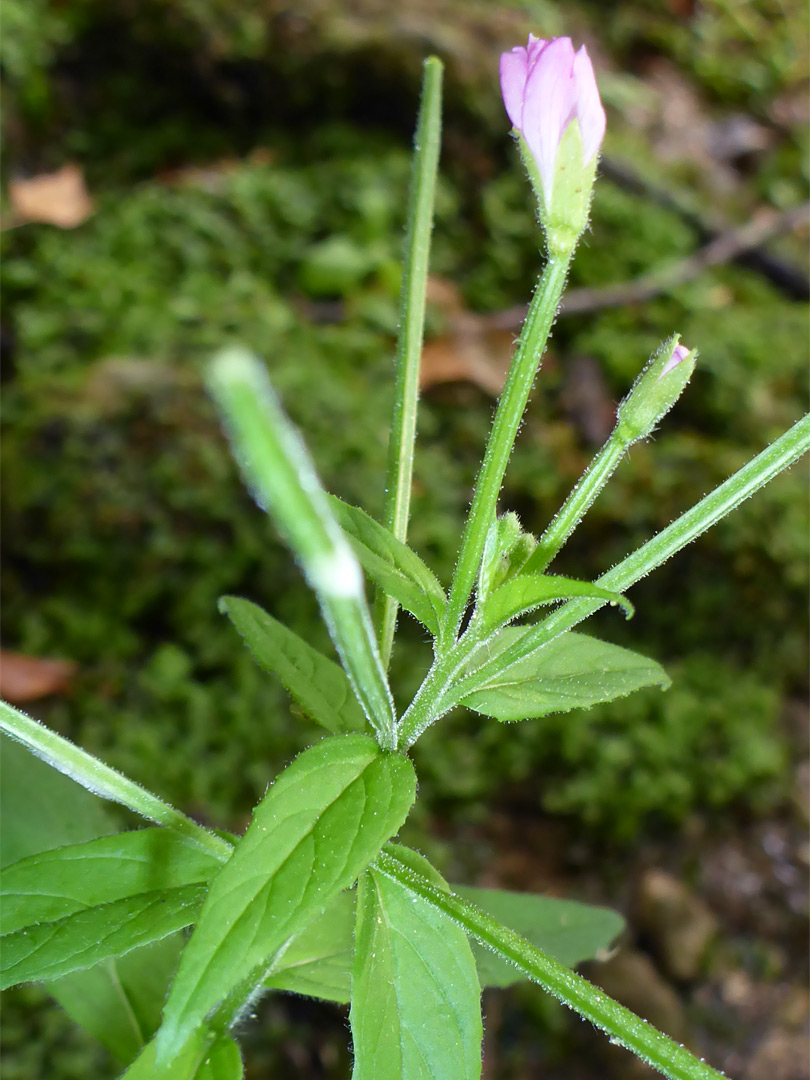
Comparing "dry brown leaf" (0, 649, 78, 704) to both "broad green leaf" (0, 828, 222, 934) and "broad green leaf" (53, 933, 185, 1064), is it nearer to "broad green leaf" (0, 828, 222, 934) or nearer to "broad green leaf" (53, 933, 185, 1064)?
"broad green leaf" (53, 933, 185, 1064)

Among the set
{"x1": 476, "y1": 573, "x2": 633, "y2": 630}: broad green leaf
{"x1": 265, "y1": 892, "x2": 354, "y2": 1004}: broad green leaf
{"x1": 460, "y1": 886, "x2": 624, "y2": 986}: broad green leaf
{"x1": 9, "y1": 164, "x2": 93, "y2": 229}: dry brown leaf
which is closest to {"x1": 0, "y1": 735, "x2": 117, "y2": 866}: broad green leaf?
{"x1": 265, "y1": 892, "x2": 354, "y2": 1004}: broad green leaf

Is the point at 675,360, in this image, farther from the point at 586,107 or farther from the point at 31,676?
the point at 31,676

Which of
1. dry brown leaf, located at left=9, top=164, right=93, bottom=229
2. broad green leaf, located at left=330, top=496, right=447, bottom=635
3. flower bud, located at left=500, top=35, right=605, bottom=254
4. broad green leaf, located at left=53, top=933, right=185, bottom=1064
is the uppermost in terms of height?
flower bud, located at left=500, top=35, right=605, bottom=254

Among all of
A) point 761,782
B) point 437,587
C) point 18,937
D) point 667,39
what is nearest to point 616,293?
point 761,782

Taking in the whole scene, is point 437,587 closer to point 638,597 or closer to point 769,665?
point 638,597

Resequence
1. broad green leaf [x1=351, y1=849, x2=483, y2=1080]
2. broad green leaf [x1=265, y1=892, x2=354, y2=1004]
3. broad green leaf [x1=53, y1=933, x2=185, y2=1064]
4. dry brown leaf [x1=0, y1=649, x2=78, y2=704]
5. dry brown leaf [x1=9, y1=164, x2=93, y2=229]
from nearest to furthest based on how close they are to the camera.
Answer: broad green leaf [x1=351, y1=849, x2=483, y2=1080]
broad green leaf [x1=265, y1=892, x2=354, y2=1004]
broad green leaf [x1=53, y1=933, x2=185, y2=1064]
dry brown leaf [x1=0, y1=649, x2=78, y2=704]
dry brown leaf [x1=9, y1=164, x2=93, y2=229]

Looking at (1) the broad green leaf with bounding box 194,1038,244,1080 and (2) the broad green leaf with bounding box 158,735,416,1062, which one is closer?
(2) the broad green leaf with bounding box 158,735,416,1062

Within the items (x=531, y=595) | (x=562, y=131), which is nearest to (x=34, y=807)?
(x=531, y=595)

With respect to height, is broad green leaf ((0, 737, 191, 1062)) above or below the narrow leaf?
below

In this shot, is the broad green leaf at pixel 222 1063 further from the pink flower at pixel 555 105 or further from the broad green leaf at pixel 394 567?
the pink flower at pixel 555 105
